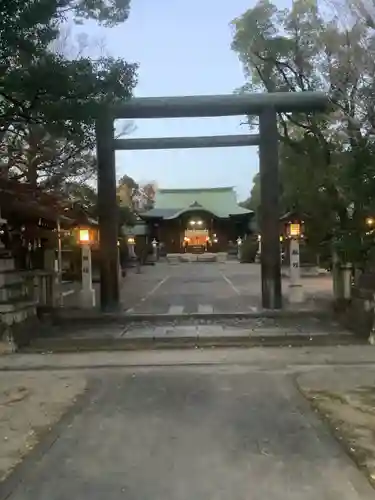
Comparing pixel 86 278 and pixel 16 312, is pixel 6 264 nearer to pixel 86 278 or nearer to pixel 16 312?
pixel 16 312

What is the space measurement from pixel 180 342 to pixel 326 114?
6.71 meters

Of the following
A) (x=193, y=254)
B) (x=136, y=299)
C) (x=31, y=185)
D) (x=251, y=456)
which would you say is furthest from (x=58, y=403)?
(x=193, y=254)

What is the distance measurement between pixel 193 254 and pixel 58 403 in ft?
142

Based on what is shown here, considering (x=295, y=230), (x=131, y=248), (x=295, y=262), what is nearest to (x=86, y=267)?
(x=295, y=262)

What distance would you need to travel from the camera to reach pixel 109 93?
7.27 m

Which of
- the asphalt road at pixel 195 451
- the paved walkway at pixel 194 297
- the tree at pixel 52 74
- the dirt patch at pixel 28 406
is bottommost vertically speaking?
the asphalt road at pixel 195 451

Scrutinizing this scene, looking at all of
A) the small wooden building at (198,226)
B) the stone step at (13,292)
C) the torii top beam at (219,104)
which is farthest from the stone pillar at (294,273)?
the small wooden building at (198,226)

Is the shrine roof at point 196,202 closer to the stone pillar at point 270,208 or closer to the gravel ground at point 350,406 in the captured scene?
the stone pillar at point 270,208

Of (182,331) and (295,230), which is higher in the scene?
(295,230)

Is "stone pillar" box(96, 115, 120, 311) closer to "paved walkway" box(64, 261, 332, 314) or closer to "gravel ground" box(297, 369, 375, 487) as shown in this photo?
"paved walkway" box(64, 261, 332, 314)

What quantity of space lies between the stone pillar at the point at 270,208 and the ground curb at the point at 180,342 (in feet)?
11.6

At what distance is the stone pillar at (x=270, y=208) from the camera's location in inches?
570

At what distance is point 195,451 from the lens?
16.2 ft

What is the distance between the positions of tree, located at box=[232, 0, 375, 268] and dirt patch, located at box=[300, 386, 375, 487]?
17.6ft
